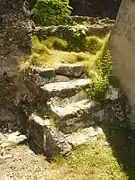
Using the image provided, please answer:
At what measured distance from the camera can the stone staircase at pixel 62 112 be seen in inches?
251

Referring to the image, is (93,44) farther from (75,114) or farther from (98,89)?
(75,114)

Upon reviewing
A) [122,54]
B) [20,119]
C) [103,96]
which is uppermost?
[122,54]

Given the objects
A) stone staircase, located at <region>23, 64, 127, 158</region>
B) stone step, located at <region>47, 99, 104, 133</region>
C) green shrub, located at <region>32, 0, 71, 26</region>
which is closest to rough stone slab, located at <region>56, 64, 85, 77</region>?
stone staircase, located at <region>23, 64, 127, 158</region>

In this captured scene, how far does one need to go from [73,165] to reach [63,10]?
4612 millimetres

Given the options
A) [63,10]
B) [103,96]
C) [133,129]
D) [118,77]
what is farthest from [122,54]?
[63,10]

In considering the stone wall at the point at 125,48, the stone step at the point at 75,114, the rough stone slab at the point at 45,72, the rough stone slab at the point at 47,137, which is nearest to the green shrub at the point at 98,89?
the stone step at the point at 75,114

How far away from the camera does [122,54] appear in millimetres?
7188

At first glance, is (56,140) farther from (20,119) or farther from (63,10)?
(63,10)

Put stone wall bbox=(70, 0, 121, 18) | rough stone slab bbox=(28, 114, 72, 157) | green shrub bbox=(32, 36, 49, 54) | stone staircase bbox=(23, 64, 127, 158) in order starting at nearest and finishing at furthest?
rough stone slab bbox=(28, 114, 72, 157) → stone staircase bbox=(23, 64, 127, 158) → green shrub bbox=(32, 36, 49, 54) → stone wall bbox=(70, 0, 121, 18)

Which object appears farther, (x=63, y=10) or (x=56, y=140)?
(x=63, y=10)

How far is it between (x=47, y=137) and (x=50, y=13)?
3.92 meters

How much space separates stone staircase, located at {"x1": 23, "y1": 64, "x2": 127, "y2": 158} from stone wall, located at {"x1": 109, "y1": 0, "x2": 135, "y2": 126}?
58 centimetres

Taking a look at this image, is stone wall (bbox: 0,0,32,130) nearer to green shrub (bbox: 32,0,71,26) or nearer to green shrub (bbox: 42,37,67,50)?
green shrub (bbox: 42,37,67,50)

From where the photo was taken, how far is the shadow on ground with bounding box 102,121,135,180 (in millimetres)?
6035
